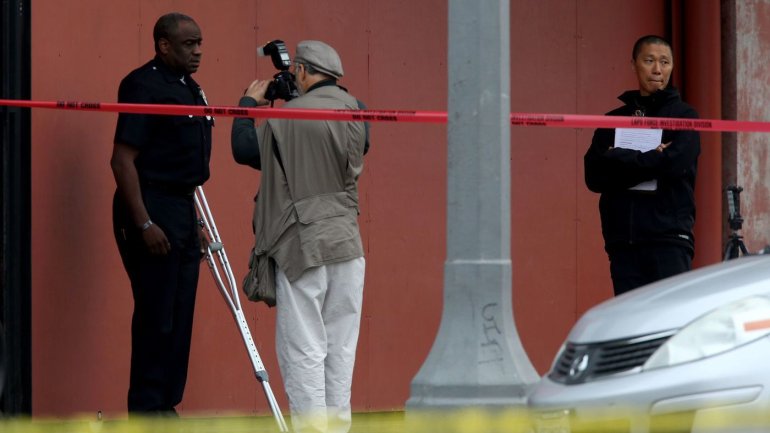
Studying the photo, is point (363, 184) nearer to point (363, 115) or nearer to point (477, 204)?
point (363, 115)

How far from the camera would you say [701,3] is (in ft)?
34.1

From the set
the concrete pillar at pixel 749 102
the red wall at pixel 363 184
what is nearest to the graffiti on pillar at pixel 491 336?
the red wall at pixel 363 184

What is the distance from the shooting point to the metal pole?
19.9ft

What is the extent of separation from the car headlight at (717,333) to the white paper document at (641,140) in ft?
8.69

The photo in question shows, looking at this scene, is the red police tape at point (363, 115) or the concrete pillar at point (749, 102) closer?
the red police tape at point (363, 115)

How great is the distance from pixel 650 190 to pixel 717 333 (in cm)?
273

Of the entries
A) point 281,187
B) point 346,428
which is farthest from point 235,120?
point 346,428

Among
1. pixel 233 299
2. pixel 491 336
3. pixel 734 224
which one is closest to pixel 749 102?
pixel 734 224

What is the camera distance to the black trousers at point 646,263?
316 inches

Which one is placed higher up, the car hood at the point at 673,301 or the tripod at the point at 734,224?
the tripod at the point at 734,224

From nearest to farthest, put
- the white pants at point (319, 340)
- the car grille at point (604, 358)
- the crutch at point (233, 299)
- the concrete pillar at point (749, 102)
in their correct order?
the car grille at point (604, 358) → the white pants at point (319, 340) → the crutch at point (233, 299) → the concrete pillar at point (749, 102)

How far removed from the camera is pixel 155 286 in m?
8.01

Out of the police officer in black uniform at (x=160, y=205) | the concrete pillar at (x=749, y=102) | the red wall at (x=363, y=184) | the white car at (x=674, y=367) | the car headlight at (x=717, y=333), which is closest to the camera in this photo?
the white car at (x=674, y=367)

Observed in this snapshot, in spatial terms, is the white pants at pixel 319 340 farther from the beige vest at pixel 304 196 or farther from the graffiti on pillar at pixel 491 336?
the graffiti on pillar at pixel 491 336
